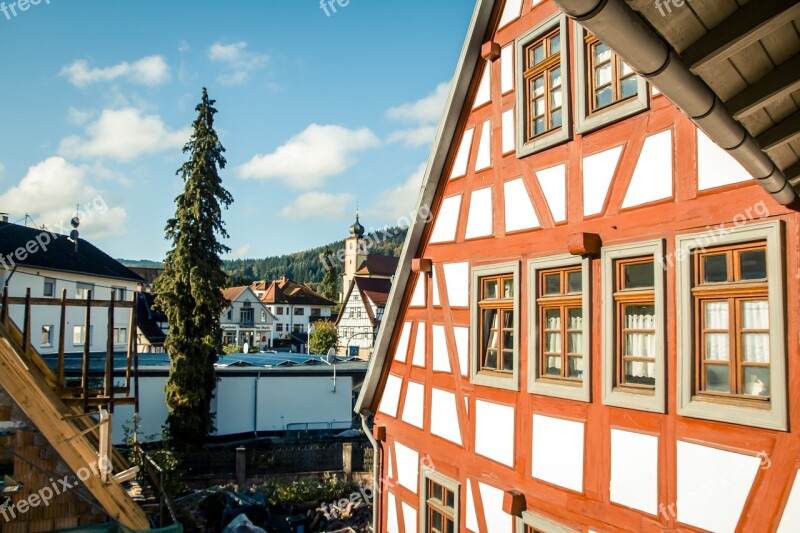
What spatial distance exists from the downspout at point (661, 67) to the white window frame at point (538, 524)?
15.5ft

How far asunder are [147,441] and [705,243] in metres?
23.1

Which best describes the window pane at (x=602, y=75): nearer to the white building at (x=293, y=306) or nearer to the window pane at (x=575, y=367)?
the window pane at (x=575, y=367)

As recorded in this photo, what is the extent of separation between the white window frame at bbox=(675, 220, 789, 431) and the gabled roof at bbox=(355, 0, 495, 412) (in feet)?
13.3

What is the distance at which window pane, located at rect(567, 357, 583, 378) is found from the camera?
6.52 m

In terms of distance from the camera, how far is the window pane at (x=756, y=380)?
15.8 feet

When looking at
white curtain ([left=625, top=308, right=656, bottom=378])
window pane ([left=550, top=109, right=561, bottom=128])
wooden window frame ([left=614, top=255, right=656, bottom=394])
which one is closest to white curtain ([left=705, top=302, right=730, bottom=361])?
white curtain ([left=625, top=308, right=656, bottom=378])

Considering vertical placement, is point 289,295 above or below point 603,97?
below

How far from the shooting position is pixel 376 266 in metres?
97.5

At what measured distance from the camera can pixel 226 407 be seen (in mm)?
25797

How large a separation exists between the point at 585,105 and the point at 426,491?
5964 mm

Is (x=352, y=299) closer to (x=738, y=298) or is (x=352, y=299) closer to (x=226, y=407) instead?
(x=226, y=407)

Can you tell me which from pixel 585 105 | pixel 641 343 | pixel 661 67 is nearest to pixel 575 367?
pixel 641 343

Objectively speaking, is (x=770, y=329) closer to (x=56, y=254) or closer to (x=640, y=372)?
(x=640, y=372)

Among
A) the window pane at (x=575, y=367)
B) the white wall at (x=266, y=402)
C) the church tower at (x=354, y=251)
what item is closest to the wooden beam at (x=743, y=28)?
the window pane at (x=575, y=367)
